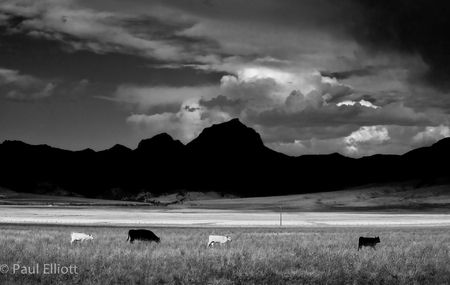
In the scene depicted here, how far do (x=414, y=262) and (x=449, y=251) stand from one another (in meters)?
5.10

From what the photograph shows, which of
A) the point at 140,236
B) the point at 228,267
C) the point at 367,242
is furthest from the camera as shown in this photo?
the point at 140,236

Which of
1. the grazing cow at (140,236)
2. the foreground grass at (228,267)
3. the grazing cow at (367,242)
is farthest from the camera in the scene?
the grazing cow at (140,236)

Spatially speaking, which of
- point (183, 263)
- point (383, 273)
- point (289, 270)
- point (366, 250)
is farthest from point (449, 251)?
point (183, 263)

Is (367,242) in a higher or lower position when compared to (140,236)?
lower

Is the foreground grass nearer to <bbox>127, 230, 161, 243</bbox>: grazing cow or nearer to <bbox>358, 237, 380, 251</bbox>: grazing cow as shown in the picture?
<bbox>358, 237, 380, 251</bbox>: grazing cow

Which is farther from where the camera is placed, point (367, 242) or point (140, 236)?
point (140, 236)

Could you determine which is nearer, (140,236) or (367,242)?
(367,242)

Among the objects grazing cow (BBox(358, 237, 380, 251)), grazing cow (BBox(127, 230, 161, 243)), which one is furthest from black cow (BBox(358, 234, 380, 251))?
grazing cow (BBox(127, 230, 161, 243))

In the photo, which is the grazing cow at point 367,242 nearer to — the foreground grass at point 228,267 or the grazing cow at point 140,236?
the foreground grass at point 228,267

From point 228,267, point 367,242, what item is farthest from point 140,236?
Result: point 367,242

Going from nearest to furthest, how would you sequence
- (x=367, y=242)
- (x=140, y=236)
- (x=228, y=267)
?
(x=228, y=267) → (x=367, y=242) → (x=140, y=236)

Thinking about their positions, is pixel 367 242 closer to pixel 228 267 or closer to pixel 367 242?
pixel 367 242

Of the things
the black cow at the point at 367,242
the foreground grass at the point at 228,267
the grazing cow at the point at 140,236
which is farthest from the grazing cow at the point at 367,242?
the grazing cow at the point at 140,236

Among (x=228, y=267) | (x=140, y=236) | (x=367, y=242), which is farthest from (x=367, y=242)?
(x=140, y=236)
